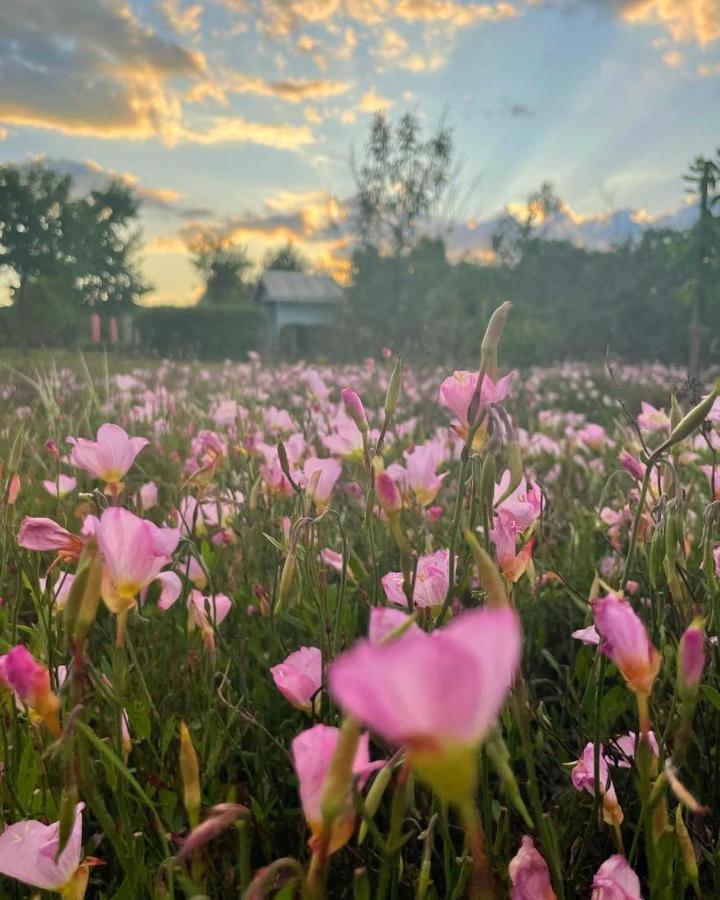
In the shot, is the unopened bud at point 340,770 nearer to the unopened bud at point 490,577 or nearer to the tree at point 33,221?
the unopened bud at point 490,577

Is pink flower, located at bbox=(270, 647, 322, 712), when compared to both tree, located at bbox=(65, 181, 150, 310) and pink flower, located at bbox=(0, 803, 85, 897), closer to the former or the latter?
pink flower, located at bbox=(0, 803, 85, 897)

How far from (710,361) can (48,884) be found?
16135 millimetres

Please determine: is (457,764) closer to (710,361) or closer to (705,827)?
(705,827)

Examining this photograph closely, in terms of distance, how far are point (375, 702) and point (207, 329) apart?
1194 inches

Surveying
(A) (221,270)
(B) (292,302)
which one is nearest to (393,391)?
(B) (292,302)

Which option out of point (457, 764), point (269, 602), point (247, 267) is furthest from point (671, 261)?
point (247, 267)

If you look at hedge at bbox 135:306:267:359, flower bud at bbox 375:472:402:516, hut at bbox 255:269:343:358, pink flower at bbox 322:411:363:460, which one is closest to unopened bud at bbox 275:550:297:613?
flower bud at bbox 375:472:402:516

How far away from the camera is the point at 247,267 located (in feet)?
187

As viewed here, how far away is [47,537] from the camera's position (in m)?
0.86

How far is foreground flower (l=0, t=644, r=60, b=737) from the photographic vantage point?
72cm

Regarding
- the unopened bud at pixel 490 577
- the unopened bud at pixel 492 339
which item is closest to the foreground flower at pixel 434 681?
the unopened bud at pixel 490 577

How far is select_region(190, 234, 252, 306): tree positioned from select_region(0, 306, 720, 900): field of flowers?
52.4 m

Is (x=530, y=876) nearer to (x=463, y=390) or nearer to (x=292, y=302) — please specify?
(x=463, y=390)

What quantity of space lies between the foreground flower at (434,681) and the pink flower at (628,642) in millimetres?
350
